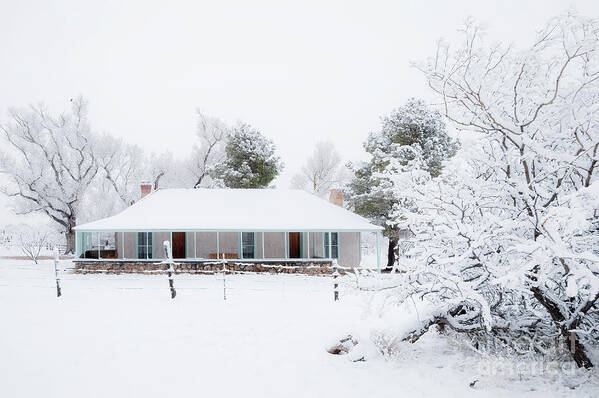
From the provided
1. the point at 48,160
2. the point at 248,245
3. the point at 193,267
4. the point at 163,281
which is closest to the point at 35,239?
the point at 48,160

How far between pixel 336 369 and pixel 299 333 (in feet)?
6.63

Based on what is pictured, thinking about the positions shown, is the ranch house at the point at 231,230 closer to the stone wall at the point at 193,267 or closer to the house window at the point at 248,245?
the house window at the point at 248,245

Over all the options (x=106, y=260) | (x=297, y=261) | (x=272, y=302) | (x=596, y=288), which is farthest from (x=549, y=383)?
(x=106, y=260)

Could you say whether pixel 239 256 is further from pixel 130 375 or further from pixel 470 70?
pixel 470 70

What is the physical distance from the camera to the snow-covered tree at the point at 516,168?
556 cm

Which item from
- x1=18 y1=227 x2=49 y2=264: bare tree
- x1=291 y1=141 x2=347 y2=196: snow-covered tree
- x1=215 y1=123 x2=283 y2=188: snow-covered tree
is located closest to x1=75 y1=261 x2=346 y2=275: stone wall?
x1=18 y1=227 x2=49 y2=264: bare tree

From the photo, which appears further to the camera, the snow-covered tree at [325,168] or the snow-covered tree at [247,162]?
the snow-covered tree at [325,168]

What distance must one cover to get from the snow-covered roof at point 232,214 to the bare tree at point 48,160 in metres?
10.1

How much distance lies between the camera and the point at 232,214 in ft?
70.2

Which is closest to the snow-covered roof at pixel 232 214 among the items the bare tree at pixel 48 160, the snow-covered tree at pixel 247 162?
the snow-covered tree at pixel 247 162

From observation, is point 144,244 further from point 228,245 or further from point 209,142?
point 209,142

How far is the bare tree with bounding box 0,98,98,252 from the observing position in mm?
28672

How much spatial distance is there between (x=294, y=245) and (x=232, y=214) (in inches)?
152

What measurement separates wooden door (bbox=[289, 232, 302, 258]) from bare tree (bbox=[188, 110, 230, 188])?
54.7 feet
